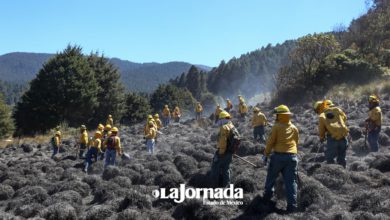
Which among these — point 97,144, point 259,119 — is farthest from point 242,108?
point 97,144

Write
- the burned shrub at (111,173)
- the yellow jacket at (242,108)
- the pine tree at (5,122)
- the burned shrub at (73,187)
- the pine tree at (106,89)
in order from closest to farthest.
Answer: the burned shrub at (73,187) → the burned shrub at (111,173) → the yellow jacket at (242,108) → the pine tree at (5,122) → the pine tree at (106,89)

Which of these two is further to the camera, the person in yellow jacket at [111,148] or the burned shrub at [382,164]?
the person in yellow jacket at [111,148]

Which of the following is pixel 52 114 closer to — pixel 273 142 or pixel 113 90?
pixel 113 90

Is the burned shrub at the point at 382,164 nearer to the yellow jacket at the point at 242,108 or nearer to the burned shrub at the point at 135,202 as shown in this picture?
the burned shrub at the point at 135,202

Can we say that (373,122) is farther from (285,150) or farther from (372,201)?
(285,150)

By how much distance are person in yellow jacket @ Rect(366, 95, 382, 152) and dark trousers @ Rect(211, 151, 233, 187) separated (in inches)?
229

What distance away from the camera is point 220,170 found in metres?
10.1

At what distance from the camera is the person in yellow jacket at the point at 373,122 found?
13.5 metres

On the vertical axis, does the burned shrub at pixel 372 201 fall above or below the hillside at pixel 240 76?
below

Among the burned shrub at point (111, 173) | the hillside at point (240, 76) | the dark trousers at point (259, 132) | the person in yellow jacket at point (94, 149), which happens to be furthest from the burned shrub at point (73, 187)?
the hillside at point (240, 76)

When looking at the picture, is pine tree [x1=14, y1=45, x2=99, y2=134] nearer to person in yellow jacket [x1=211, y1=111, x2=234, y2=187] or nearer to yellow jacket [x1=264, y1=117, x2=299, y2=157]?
person in yellow jacket [x1=211, y1=111, x2=234, y2=187]

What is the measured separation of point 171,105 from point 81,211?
2502 inches

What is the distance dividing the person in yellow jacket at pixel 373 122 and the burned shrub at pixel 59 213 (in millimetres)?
9030

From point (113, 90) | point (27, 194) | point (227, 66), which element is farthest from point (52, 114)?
point (227, 66)
